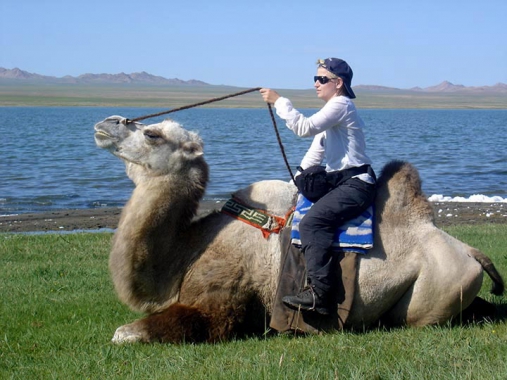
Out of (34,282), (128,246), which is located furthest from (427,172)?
(128,246)

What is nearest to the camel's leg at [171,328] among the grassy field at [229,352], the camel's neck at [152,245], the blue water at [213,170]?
the grassy field at [229,352]

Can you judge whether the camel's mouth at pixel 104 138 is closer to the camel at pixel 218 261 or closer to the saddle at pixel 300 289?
the camel at pixel 218 261

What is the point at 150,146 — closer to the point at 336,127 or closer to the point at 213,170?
the point at 336,127

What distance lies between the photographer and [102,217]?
21.7 meters

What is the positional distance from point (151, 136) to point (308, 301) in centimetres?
198

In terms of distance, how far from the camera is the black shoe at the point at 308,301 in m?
6.64

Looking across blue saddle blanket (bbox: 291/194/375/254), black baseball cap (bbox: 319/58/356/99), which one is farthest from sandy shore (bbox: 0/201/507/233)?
blue saddle blanket (bbox: 291/194/375/254)

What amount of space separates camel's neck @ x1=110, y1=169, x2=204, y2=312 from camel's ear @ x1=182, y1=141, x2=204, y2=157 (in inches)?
10.2

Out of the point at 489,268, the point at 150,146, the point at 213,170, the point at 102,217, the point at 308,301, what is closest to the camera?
the point at 308,301

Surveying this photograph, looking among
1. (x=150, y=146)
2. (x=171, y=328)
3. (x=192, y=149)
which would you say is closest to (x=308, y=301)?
(x=171, y=328)

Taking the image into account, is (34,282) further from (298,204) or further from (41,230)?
(41,230)

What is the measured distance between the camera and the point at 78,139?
62438 mm

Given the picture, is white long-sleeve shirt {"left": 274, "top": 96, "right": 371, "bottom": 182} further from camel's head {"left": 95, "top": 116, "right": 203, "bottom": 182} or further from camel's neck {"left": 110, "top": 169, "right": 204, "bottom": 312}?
camel's neck {"left": 110, "top": 169, "right": 204, "bottom": 312}

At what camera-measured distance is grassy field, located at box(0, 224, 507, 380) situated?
546cm
